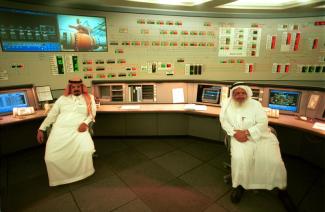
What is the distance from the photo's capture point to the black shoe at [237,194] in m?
2.05

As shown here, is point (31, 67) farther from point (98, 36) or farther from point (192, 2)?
point (192, 2)

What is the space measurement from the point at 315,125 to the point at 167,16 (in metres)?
2.85

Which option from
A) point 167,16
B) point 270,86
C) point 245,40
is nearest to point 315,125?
point 270,86

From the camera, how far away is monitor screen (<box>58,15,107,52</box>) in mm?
3219

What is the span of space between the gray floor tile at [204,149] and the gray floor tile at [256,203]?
84cm

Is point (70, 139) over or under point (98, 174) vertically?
over

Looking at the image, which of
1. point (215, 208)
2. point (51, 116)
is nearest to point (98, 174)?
point (51, 116)

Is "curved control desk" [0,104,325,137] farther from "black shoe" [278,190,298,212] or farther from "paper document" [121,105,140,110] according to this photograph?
"black shoe" [278,190,298,212]

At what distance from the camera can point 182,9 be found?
3.29m

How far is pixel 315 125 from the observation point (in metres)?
2.34

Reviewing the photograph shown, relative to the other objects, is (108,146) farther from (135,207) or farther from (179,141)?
(135,207)

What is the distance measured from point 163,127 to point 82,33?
6.90ft

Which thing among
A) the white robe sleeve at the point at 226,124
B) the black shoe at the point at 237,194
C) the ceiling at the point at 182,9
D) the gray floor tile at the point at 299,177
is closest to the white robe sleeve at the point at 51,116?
the ceiling at the point at 182,9

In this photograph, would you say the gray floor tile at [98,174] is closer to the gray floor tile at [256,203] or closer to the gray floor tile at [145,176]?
the gray floor tile at [145,176]
